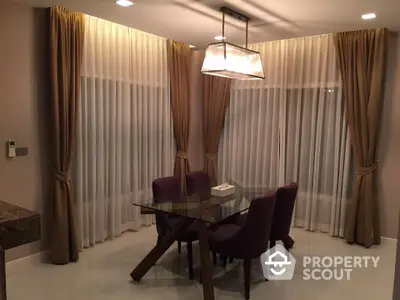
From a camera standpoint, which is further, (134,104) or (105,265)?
(134,104)

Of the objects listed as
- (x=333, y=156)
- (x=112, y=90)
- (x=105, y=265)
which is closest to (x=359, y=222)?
(x=333, y=156)

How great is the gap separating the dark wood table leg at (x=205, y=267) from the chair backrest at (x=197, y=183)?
2.91 ft

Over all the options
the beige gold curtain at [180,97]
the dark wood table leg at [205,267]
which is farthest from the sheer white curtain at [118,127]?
the dark wood table leg at [205,267]

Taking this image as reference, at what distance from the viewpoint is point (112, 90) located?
4.23 metres

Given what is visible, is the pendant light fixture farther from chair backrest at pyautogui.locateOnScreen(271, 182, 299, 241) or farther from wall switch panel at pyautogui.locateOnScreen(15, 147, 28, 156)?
wall switch panel at pyautogui.locateOnScreen(15, 147, 28, 156)

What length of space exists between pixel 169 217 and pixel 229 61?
1.74 meters

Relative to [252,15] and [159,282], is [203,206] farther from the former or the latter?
[252,15]

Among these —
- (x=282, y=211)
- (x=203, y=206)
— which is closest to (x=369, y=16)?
(x=282, y=211)

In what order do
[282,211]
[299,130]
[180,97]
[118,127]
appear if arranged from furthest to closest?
[180,97]
[299,130]
[118,127]
[282,211]

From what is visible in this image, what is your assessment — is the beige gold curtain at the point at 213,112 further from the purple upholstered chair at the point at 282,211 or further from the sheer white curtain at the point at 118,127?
the purple upholstered chair at the point at 282,211

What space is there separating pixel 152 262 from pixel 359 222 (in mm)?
2628

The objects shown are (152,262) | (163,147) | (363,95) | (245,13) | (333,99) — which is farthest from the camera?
(163,147)

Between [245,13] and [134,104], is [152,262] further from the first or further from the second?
[245,13]

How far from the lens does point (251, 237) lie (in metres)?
2.90
